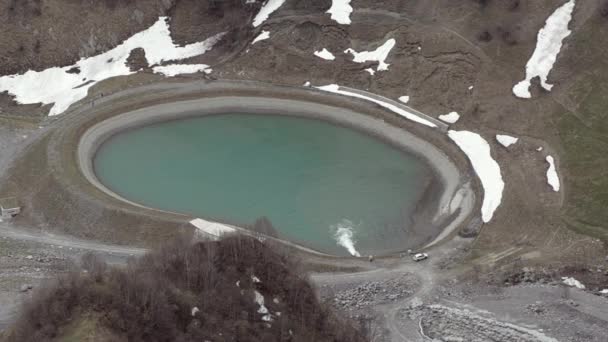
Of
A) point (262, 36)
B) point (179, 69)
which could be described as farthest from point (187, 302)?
point (262, 36)


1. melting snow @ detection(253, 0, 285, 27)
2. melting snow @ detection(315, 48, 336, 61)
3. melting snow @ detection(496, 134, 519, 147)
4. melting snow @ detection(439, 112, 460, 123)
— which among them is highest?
melting snow @ detection(253, 0, 285, 27)

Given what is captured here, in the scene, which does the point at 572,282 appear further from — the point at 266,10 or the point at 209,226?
the point at 266,10

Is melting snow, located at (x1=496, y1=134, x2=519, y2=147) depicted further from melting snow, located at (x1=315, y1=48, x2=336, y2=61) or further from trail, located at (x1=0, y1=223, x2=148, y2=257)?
trail, located at (x1=0, y1=223, x2=148, y2=257)

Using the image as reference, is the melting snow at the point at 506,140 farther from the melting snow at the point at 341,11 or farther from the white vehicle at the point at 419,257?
the melting snow at the point at 341,11

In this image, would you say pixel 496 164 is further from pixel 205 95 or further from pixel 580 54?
pixel 205 95

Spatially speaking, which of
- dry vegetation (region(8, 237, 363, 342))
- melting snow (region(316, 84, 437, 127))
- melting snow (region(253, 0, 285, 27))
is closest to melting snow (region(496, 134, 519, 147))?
melting snow (region(316, 84, 437, 127))

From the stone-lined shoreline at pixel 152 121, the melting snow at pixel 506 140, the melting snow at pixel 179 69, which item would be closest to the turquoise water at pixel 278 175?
the stone-lined shoreline at pixel 152 121
